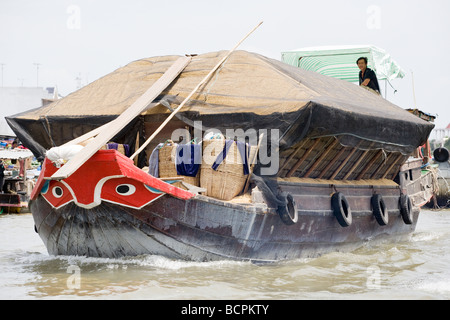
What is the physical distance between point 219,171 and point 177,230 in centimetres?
74

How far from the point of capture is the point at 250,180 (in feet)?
23.7

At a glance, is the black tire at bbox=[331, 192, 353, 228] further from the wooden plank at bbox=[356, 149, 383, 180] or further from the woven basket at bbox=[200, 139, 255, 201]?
the woven basket at bbox=[200, 139, 255, 201]

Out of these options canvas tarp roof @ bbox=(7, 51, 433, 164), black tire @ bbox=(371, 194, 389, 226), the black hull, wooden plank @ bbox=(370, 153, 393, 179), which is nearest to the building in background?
canvas tarp roof @ bbox=(7, 51, 433, 164)

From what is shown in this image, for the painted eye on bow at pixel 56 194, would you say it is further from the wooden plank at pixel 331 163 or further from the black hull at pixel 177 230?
the wooden plank at pixel 331 163

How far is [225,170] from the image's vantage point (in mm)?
6730

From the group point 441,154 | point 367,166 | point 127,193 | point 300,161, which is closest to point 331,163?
point 300,161

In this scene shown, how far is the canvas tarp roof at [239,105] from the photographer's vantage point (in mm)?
7234

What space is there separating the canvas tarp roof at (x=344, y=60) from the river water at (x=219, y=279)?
7.76 meters

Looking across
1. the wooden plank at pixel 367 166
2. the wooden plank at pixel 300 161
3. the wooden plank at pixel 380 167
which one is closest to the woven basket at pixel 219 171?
the wooden plank at pixel 300 161

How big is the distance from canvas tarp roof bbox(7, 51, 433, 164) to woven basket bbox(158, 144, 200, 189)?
96 centimetres

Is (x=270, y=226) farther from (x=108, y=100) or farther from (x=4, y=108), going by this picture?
(x=4, y=108)

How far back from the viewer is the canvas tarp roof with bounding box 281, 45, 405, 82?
1548cm

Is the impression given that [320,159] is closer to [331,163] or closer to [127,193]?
[331,163]

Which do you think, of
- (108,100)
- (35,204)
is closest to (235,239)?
(35,204)
